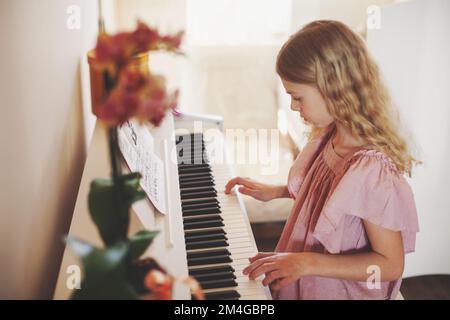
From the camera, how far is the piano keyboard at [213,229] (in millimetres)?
1425

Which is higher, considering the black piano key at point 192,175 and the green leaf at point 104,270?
the green leaf at point 104,270

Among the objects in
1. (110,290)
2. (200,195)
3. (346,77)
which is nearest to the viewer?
(110,290)

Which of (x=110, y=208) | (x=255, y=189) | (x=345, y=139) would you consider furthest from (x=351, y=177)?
(x=110, y=208)

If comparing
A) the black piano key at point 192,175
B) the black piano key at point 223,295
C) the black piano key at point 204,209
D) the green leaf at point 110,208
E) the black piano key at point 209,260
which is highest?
the green leaf at point 110,208

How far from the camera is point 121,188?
822 millimetres

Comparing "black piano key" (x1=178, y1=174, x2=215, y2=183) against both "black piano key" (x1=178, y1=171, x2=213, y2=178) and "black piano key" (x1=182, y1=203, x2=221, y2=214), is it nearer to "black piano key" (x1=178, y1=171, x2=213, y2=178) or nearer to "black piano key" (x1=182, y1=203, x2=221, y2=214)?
"black piano key" (x1=178, y1=171, x2=213, y2=178)

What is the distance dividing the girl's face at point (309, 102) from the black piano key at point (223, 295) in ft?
1.70

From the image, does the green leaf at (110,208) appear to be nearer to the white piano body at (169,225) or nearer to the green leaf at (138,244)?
the green leaf at (138,244)

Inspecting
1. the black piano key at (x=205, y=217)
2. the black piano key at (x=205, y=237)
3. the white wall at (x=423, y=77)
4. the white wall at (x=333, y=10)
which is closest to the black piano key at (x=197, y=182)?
the black piano key at (x=205, y=217)

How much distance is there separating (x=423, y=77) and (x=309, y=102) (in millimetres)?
1291

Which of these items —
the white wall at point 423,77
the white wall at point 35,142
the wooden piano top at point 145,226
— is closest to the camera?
the white wall at point 35,142

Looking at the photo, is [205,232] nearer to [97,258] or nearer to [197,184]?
[197,184]
